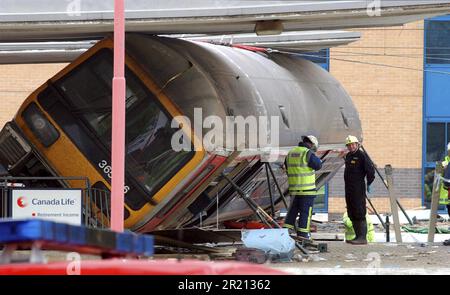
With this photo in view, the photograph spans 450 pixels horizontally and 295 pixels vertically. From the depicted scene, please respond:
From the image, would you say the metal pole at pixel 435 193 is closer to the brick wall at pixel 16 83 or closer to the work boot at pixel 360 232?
the work boot at pixel 360 232

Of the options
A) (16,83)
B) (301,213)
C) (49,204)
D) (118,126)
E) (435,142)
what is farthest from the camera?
(16,83)

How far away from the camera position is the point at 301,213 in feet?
53.7

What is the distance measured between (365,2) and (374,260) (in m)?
3.81

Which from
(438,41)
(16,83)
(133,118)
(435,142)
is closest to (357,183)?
(133,118)

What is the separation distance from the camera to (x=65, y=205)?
13.9 m

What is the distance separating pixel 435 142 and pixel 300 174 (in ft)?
47.8

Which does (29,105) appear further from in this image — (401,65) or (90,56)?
(401,65)

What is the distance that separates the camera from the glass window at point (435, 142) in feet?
98.7

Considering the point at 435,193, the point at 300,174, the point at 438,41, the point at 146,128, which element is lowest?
the point at 435,193

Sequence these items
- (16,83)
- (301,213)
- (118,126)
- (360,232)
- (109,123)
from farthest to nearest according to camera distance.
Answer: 1. (16,83)
2. (360,232)
3. (301,213)
4. (109,123)
5. (118,126)

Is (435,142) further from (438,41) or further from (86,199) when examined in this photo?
(86,199)

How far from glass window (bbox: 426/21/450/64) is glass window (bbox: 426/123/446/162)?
1796 millimetres

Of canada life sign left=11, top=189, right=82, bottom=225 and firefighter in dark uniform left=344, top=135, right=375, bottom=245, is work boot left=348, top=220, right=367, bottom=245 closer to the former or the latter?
firefighter in dark uniform left=344, top=135, right=375, bottom=245

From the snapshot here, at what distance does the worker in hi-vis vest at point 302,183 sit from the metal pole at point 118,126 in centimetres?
417
